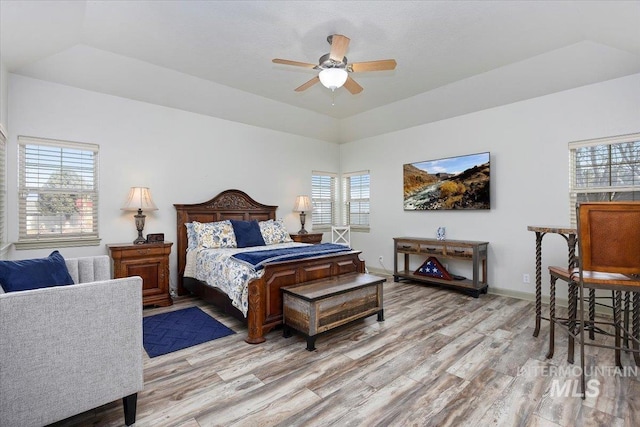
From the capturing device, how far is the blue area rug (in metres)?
2.94

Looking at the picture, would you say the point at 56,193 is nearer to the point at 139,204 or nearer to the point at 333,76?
the point at 139,204

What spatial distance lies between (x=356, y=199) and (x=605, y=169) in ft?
13.2

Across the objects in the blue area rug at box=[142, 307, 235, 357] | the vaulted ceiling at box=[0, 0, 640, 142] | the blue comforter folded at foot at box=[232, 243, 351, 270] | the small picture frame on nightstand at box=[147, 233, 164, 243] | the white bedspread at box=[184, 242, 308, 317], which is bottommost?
the blue area rug at box=[142, 307, 235, 357]

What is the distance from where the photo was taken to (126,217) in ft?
14.1

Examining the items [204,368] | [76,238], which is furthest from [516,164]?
[76,238]

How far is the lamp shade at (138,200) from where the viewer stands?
4.09m

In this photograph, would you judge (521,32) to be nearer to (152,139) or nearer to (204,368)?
(204,368)

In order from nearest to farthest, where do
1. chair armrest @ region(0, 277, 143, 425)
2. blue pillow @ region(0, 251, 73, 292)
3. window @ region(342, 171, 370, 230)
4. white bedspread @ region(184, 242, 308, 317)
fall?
chair armrest @ region(0, 277, 143, 425), blue pillow @ region(0, 251, 73, 292), white bedspread @ region(184, 242, 308, 317), window @ region(342, 171, 370, 230)

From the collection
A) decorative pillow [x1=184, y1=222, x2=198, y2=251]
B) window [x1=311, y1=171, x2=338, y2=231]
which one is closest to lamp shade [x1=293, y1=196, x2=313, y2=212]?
window [x1=311, y1=171, x2=338, y2=231]

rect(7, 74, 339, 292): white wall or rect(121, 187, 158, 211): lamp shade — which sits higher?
rect(7, 74, 339, 292): white wall

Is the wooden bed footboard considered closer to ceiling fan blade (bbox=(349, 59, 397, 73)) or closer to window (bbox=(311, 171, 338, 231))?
ceiling fan blade (bbox=(349, 59, 397, 73))

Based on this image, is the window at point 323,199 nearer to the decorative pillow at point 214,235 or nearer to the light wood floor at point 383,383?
the decorative pillow at point 214,235

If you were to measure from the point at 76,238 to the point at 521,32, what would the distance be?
5.63m

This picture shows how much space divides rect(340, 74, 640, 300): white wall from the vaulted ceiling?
0.72 ft
